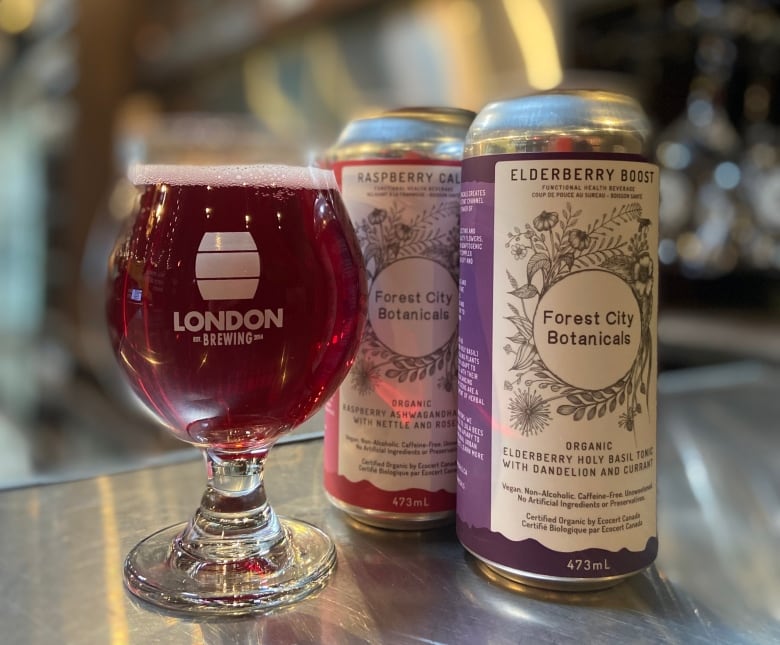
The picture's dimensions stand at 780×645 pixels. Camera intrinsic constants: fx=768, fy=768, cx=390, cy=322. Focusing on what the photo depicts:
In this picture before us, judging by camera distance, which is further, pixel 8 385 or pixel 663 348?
pixel 8 385

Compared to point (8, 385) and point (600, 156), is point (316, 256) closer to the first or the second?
point (600, 156)

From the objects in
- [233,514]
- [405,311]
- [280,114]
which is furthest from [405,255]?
[280,114]

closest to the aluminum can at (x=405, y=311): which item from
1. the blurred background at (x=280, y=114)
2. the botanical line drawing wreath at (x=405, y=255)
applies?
the botanical line drawing wreath at (x=405, y=255)

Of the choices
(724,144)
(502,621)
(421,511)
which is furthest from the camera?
(724,144)

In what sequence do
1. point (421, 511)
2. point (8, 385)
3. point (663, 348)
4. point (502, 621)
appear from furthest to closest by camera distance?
point (8, 385) → point (663, 348) → point (421, 511) → point (502, 621)

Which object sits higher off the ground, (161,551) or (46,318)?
(161,551)

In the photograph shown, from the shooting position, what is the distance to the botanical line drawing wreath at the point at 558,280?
1.37 ft

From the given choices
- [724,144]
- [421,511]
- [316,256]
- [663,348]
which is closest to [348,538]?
[421,511]

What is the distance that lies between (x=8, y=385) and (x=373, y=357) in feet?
10.4

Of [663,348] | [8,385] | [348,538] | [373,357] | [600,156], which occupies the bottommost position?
[8,385]

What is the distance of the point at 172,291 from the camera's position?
410 mm

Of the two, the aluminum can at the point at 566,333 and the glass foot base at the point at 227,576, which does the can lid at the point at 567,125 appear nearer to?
the aluminum can at the point at 566,333

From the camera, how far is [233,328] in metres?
0.41

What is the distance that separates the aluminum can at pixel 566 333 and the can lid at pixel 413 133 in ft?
0.14
